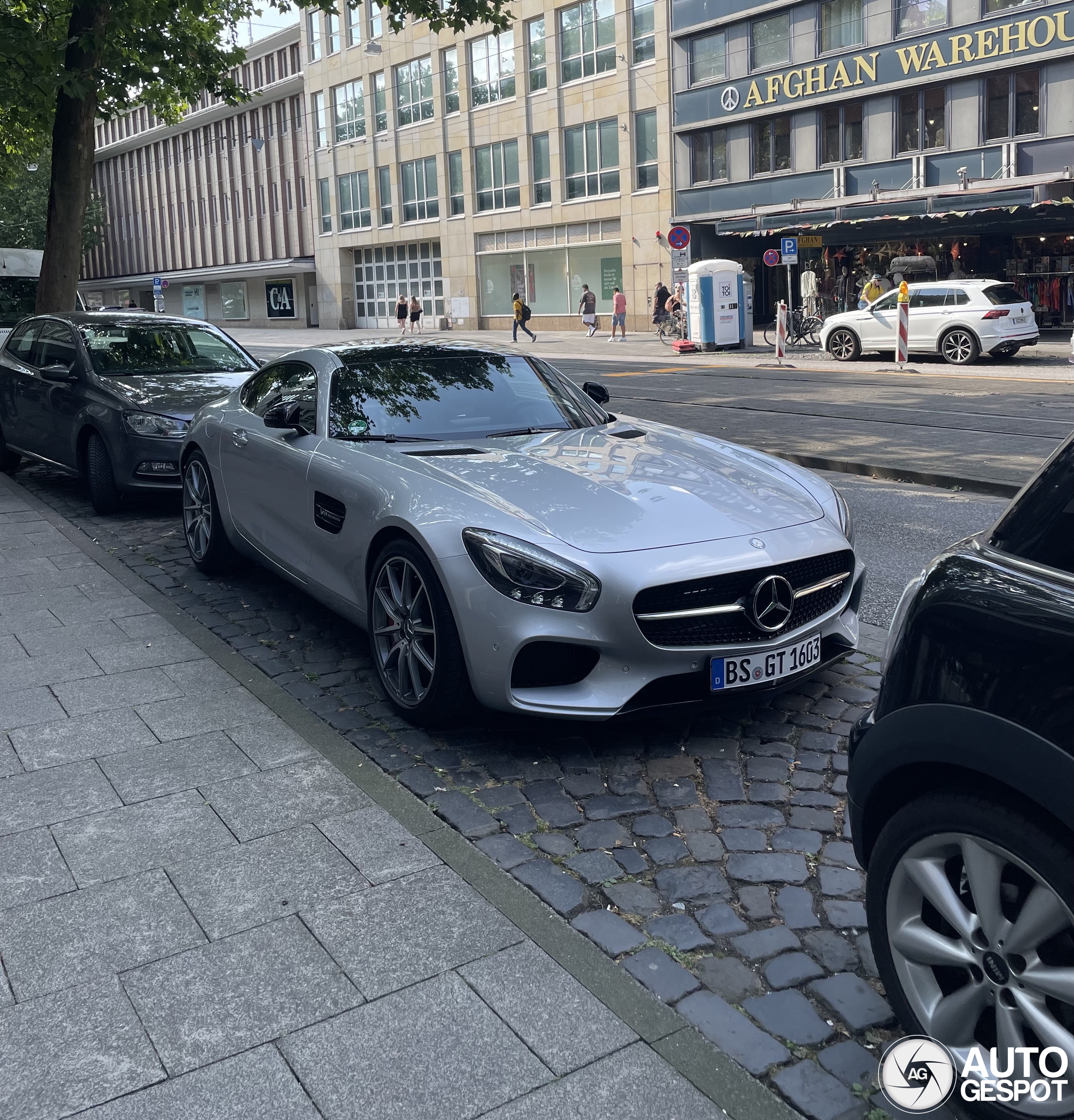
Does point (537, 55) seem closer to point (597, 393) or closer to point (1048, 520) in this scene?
point (597, 393)

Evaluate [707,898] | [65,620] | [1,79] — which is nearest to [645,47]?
[1,79]

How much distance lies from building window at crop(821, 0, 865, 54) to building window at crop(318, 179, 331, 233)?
28.4 metres

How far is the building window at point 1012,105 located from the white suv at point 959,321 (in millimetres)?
10001

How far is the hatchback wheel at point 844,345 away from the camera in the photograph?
23891mm

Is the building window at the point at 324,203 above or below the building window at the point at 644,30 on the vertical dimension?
below

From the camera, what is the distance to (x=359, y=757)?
14.5 ft

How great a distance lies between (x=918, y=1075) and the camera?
2.47 metres

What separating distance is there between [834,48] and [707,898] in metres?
34.9

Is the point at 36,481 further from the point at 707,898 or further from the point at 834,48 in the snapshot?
the point at 834,48

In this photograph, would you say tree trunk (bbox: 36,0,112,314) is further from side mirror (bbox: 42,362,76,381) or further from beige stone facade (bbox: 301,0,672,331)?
beige stone facade (bbox: 301,0,672,331)

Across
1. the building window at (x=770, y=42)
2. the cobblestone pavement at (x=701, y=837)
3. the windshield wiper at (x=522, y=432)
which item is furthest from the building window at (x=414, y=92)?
the cobblestone pavement at (x=701, y=837)

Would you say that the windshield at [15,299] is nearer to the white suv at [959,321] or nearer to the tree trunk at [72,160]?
the tree trunk at [72,160]

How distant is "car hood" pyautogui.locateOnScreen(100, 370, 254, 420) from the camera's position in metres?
→ 9.22

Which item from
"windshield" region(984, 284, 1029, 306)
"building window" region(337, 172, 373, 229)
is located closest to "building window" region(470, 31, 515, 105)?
"building window" region(337, 172, 373, 229)
